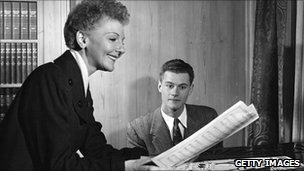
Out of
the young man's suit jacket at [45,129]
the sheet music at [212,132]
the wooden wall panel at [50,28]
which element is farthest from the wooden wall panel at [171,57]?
the sheet music at [212,132]

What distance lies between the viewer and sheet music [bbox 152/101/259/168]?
118 cm

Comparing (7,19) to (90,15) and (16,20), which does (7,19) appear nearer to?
(16,20)

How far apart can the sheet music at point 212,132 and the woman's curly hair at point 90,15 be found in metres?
0.61

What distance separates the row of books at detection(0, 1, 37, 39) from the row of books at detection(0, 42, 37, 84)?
0.07m

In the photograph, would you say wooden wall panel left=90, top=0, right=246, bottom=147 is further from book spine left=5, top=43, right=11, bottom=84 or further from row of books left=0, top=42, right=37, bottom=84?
book spine left=5, top=43, right=11, bottom=84

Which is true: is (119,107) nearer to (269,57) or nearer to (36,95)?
(269,57)

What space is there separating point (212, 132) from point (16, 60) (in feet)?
6.74

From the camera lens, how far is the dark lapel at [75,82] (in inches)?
53.6

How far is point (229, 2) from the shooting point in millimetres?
3195

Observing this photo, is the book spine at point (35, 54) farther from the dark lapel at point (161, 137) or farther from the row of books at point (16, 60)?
the dark lapel at point (161, 137)

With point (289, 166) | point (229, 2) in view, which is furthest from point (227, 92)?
point (289, 166)

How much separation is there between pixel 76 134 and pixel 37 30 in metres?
1.71

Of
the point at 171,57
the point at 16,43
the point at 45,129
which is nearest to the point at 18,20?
the point at 16,43
